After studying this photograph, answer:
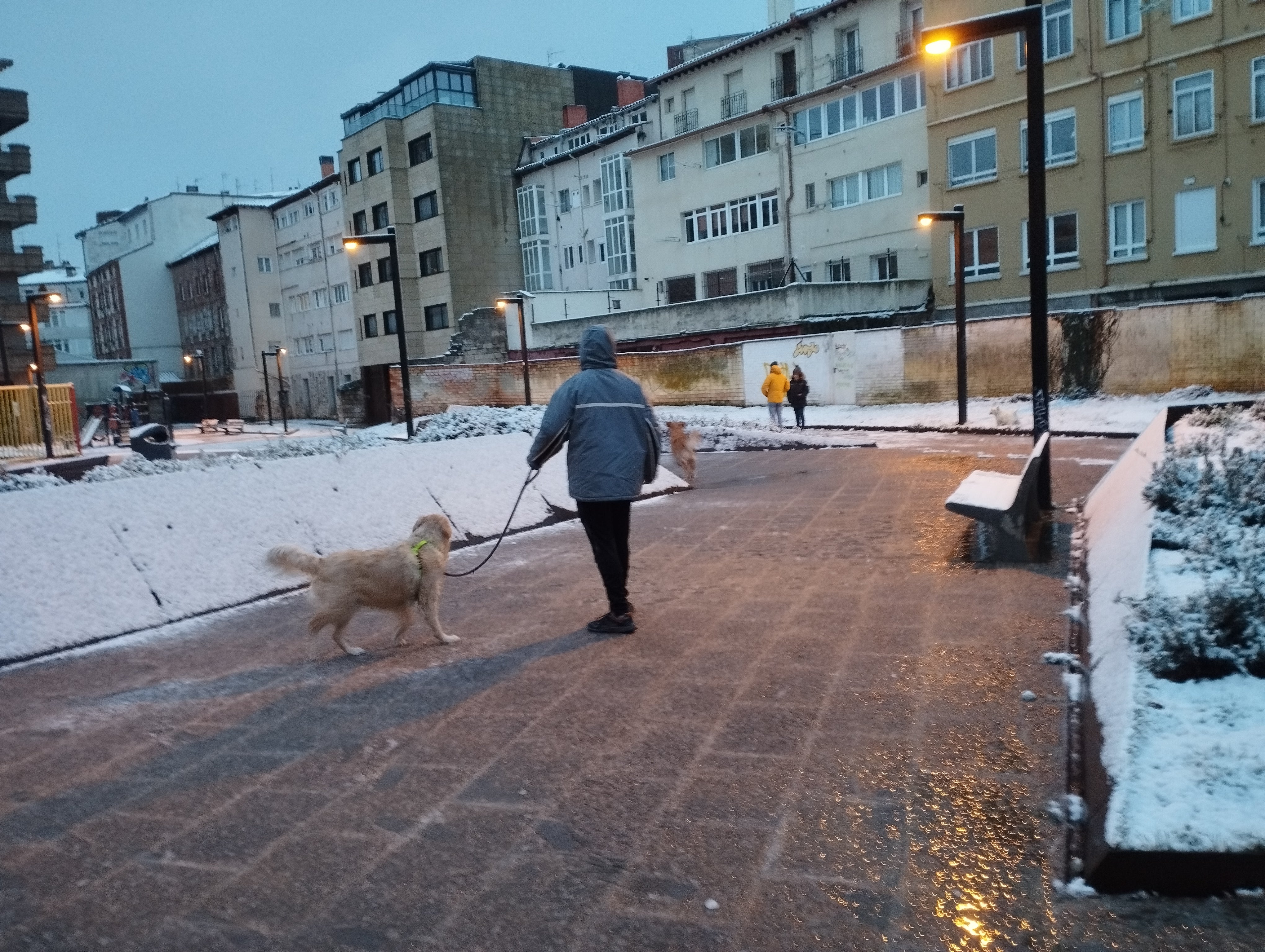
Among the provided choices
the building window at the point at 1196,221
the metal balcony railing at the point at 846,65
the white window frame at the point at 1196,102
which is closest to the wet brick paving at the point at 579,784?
the building window at the point at 1196,221

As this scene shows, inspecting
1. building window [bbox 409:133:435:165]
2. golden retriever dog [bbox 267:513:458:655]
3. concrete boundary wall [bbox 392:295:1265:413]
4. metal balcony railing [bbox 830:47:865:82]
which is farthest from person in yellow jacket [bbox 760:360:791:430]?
building window [bbox 409:133:435:165]

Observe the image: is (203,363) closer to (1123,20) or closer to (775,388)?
(775,388)

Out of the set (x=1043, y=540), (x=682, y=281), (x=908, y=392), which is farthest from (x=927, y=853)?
(x=682, y=281)

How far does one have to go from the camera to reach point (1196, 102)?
86.4 ft

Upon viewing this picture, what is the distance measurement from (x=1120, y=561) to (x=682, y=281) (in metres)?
39.1

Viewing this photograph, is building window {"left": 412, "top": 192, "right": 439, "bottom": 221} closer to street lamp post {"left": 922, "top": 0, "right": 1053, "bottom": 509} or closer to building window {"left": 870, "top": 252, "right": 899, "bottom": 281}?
building window {"left": 870, "top": 252, "right": 899, "bottom": 281}

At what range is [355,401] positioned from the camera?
182 feet

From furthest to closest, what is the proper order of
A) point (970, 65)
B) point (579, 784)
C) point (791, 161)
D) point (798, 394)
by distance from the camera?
point (791, 161)
point (970, 65)
point (798, 394)
point (579, 784)

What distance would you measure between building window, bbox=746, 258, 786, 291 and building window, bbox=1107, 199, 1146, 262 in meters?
12.5

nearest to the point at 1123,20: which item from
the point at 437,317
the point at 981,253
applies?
the point at 981,253

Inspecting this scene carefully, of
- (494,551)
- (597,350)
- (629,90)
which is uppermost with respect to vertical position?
(629,90)

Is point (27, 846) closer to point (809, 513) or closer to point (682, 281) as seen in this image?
point (809, 513)

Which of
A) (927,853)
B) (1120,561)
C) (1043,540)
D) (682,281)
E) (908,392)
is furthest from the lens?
(682,281)

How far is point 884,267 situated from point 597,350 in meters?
31.6
